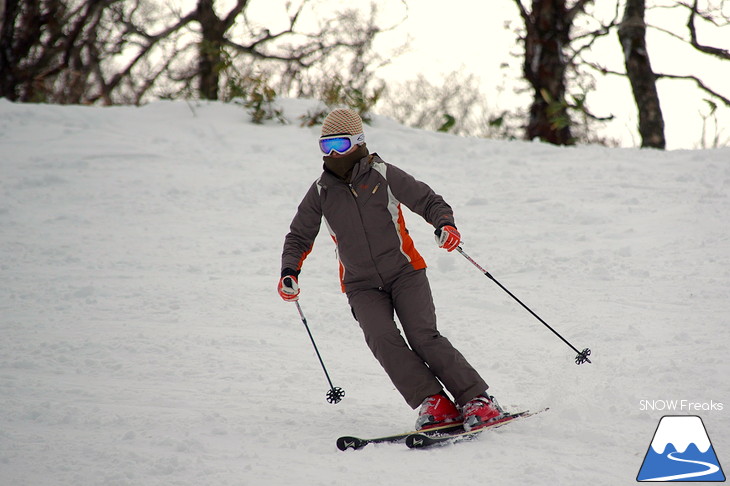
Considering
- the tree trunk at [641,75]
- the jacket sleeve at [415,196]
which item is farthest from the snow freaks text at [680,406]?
the tree trunk at [641,75]

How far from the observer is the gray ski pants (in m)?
3.19

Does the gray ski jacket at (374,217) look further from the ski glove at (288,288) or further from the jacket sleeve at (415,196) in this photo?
the ski glove at (288,288)

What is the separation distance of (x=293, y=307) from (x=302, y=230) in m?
1.81

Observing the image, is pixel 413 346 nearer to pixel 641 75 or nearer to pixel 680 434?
pixel 680 434

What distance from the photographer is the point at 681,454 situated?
2832mm

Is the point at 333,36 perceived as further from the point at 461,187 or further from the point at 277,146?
the point at 461,187

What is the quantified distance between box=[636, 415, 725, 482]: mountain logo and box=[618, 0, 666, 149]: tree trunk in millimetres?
9487

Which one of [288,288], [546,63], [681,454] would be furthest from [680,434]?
[546,63]

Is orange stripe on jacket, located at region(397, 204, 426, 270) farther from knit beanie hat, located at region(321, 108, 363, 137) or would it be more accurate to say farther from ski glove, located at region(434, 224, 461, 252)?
knit beanie hat, located at region(321, 108, 363, 137)

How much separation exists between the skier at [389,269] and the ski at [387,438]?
5 cm

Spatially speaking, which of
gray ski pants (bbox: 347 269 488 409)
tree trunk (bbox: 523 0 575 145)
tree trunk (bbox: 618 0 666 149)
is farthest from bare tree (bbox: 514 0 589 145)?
gray ski pants (bbox: 347 269 488 409)

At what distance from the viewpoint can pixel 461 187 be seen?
8031mm

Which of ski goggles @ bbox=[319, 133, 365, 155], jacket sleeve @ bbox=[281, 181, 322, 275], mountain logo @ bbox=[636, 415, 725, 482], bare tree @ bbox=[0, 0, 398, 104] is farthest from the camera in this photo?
bare tree @ bbox=[0, 0, 398, 104]

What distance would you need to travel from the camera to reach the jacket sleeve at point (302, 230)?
3545mm
